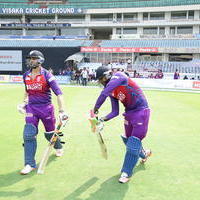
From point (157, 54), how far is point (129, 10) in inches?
507

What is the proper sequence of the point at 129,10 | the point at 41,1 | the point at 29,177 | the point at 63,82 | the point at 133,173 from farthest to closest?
the point at 41,1 → the point at 129,10 → the point at 63,82 → the point at 133,173 → the point at 29,177

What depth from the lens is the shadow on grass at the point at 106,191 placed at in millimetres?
3740

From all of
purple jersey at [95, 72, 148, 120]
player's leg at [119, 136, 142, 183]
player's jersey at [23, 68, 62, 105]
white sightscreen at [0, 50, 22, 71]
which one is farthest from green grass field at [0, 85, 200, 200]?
white sightscreen at [0, 50, 22, 71]

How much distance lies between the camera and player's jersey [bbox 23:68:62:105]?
453 cm

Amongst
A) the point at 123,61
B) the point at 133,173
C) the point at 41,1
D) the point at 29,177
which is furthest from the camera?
the point at 41,1

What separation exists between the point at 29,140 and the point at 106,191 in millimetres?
1602

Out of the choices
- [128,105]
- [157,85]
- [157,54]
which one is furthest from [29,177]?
[157,54]

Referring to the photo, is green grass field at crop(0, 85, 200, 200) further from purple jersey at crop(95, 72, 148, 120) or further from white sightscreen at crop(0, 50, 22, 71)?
white sightscreen at crop(0, 50, 22, 71)

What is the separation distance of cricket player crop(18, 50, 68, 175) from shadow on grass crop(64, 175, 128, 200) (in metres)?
1.11

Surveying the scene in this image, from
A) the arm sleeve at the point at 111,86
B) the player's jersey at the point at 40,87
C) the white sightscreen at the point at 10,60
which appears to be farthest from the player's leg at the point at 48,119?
the white sightscreen at the point at 10,60

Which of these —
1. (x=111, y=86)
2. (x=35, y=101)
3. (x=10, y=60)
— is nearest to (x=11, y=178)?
(x=35, y=101)

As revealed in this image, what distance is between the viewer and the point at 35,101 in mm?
4590

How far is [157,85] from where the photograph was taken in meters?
23.6

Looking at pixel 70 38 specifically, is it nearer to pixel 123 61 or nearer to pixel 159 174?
pixel 123 61
